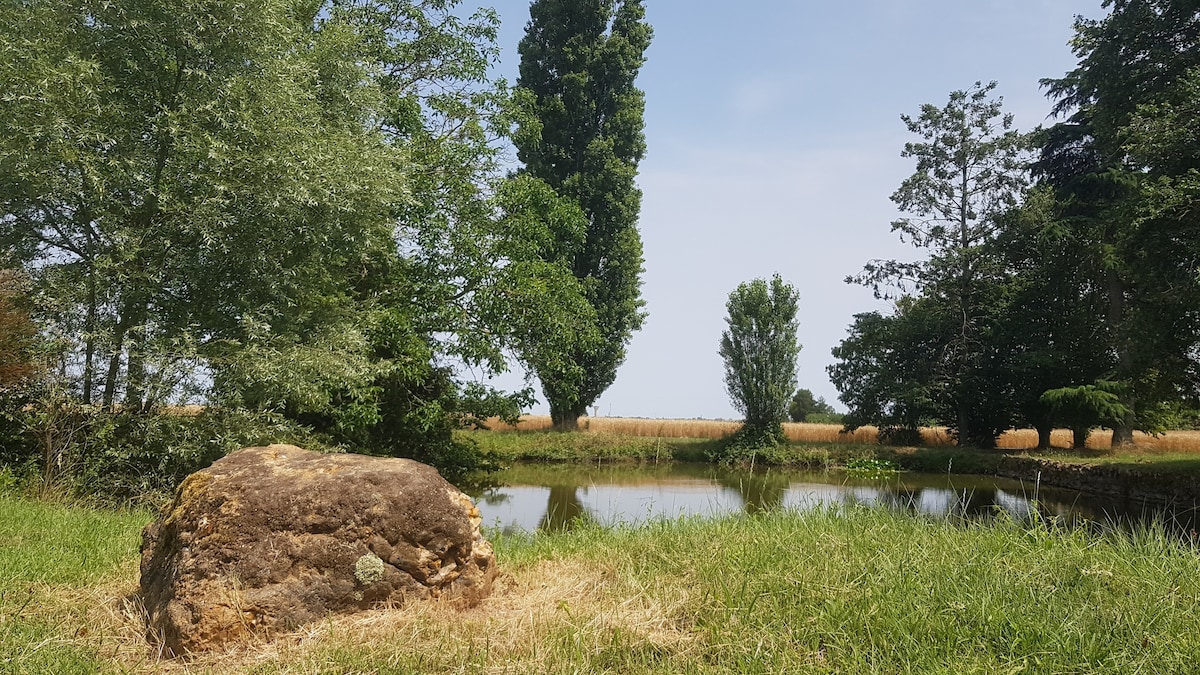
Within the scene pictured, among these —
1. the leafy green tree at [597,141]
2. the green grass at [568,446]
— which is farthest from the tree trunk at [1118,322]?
the leafy green tree at [597,141]

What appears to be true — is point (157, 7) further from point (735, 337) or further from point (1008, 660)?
point (735, 337)

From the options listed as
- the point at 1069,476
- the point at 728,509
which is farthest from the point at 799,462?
the point at 728,509

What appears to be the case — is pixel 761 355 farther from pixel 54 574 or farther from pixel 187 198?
pixel 54 574

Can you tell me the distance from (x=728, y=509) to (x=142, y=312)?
7.80m

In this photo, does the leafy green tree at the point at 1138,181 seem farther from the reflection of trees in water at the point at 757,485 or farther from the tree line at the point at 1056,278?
the reflection of trees in water at the point at 757,485

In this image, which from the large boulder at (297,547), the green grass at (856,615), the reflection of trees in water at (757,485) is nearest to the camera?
the green grass at (856,615)

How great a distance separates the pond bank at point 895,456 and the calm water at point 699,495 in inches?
31.9

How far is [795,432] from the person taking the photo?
Result: 3309cm

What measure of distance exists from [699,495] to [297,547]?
1071 cm

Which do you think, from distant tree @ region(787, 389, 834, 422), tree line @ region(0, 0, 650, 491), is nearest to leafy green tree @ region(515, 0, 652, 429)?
tree line @ region(0, 0, 650, 491)

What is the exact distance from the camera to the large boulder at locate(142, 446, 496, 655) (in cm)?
372

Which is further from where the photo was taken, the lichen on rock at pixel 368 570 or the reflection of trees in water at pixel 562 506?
the reflection of trees in water at pixel 562 506

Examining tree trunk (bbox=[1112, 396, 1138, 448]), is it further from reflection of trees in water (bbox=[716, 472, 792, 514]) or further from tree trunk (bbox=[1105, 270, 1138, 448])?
reflection of trees in water (bbox=[716, 472, 792, 514])

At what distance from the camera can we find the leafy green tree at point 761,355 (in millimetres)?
28344
